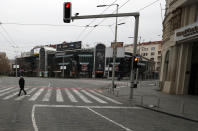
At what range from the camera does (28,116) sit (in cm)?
743

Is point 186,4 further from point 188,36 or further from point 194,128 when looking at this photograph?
point 194,128

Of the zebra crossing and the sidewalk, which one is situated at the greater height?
the sidewalk

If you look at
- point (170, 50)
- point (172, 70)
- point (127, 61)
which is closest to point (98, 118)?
point (127, 61)

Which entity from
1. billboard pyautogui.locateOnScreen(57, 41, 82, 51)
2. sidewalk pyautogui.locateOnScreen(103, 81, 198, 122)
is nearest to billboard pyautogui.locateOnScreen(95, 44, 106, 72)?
billboard pyautogui.locateOnScreen(57, 41, 82, 51)

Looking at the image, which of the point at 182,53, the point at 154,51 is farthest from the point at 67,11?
the point at 154,51

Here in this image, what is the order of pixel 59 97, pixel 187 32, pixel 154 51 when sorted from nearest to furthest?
pixel 59 97 < pixel 187 32 < pixel 154 51

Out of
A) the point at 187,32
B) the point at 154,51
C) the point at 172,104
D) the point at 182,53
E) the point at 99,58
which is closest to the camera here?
the point at 172,104

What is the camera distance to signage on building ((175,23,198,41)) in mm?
14094

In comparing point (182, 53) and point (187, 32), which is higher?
point (187, 32)

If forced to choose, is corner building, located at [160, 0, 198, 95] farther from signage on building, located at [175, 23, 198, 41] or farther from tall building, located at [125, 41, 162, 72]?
tall building, located at [125, 41, 162, 72]

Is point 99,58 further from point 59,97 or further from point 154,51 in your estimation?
point 59,97

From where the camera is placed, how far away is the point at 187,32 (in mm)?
15414

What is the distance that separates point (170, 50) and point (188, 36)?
457cm

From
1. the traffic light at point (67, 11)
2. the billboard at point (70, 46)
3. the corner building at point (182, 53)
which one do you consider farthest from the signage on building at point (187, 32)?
the billboard at point (70, 46)
